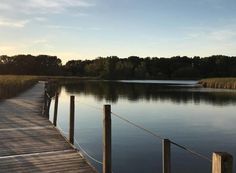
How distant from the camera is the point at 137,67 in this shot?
132625 mm

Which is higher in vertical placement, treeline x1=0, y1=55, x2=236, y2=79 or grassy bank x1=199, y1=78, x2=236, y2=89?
treeline x1=0, y1=55, x2=236, y2=79

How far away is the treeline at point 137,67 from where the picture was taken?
12225 centimetres

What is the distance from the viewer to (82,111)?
2688 cm

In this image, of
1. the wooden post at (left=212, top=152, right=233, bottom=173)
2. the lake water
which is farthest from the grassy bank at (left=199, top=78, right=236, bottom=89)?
the wooden post at (left=212, top=152, right=233, bottom=173)

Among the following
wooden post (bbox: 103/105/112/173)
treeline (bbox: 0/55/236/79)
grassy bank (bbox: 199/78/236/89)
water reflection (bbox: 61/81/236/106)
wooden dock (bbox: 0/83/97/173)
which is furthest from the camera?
treeline (bbox: 0/55/236/79)

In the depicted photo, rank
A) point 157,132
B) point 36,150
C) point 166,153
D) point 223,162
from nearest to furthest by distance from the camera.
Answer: point 223,162 < point 166,153 < point 36,150 < point 157,132

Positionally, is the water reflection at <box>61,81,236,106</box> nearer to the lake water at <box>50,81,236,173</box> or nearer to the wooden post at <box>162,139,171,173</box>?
the lake water at <box>50,81,236,173</box>

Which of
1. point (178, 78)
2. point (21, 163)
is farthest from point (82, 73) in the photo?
point (21, 163)

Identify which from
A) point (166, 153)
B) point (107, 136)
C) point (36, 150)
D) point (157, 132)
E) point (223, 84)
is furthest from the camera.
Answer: point (223, 84)

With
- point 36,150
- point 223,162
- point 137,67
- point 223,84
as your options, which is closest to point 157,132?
point 36,150

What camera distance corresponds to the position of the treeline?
12225 cm

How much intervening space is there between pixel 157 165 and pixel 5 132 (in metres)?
4.94

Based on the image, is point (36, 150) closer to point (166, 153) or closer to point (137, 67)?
point (166, 153)

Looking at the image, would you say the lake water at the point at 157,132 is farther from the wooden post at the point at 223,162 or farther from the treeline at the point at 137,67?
the treeline at the point at 137,67
